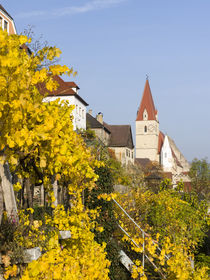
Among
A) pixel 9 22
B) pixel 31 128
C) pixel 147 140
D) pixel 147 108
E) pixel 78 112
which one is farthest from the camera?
pixel 147 140

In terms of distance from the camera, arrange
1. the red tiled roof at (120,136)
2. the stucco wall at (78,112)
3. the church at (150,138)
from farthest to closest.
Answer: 1. the church at (150,138)
2. the red tiled roof at (120,136)
3. the stucco wall at (78,112)

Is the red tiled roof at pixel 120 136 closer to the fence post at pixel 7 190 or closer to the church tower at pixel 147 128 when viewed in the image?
the church tower at pixel 147 128

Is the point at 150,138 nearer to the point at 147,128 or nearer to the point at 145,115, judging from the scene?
the point at 147,128

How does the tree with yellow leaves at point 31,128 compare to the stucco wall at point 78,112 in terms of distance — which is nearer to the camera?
the tree with yellow leaves at point 31,128

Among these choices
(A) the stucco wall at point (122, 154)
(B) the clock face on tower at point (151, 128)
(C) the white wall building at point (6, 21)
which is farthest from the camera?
(B) the clock face on tower at point (151, 128)

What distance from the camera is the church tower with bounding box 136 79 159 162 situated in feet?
337

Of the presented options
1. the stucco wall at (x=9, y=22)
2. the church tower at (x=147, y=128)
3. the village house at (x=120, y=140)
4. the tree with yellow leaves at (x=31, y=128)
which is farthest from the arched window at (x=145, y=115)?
the tree with yellow leaves at (x=31, y=128)

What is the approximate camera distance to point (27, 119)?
4387 mm

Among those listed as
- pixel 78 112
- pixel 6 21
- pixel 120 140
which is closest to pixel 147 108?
pixel 120 140

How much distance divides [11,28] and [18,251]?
2745 cm

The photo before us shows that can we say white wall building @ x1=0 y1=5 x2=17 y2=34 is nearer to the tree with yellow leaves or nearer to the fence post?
the tree with yellow leaves

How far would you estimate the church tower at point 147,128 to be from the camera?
10262 centimetres

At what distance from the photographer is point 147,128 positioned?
105 m

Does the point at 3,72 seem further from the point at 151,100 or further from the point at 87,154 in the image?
the point at 151,100
